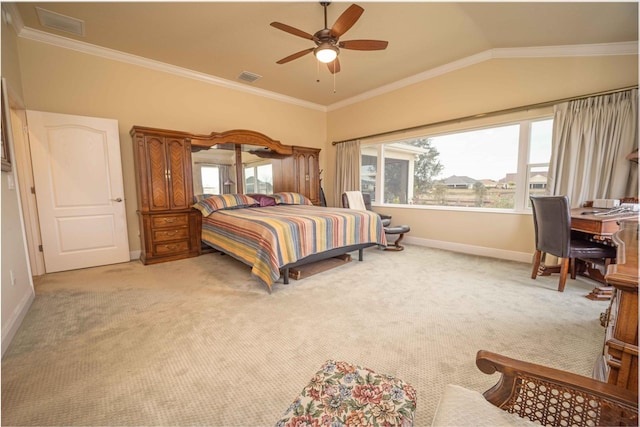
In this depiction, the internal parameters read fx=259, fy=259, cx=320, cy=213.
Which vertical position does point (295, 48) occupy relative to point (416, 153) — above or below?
above

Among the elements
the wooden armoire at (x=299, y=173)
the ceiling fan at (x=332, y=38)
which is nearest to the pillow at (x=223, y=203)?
the wooden armoire at (x=299, y=173)

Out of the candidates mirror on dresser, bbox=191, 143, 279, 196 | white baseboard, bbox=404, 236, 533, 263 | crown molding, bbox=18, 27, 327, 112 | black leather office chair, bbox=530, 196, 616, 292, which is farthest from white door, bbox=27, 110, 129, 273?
black leather office chair, bbox=530, 196, 616, 292

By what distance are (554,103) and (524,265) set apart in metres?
2.09

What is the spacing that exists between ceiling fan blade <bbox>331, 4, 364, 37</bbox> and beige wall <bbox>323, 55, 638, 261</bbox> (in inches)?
99.9

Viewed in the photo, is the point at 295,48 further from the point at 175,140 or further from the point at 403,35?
the point at 175,140

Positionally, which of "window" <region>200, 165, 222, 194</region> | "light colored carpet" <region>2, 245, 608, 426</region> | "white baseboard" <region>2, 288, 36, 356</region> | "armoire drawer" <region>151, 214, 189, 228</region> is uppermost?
"window" <region>200, 165, 222, 194</region>

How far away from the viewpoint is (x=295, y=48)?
3.50 metres

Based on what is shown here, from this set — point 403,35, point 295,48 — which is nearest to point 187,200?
point 295,48

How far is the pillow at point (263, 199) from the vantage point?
177 inches

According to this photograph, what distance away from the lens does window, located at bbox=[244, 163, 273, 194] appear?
15.5 ft

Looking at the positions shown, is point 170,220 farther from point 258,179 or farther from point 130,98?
point 130,98

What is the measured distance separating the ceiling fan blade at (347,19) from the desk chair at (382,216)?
265cm

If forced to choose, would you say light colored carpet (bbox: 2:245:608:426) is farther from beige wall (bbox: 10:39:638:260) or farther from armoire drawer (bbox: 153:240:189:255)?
beige wall (bbox: 10:39:638:260)

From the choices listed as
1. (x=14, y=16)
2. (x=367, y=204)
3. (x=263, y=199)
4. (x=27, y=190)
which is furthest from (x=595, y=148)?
(x=27, y=190)
